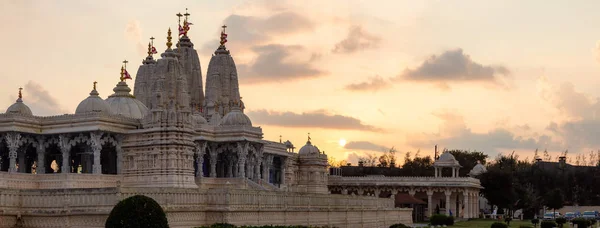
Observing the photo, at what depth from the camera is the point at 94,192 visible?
4266 centimetres

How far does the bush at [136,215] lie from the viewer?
36.3 m

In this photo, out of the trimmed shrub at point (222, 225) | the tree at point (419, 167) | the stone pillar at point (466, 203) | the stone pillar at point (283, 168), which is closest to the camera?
the trimmed shrub at point (222, 225)

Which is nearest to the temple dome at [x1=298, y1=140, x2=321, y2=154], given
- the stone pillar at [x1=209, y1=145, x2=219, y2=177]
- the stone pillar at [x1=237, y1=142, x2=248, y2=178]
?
the stone pillar at [x1=237, y1=142, x2=248, y2=178]

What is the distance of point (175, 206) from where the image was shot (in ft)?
146

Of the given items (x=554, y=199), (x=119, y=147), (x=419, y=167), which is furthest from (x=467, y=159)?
(x=119, y=147)

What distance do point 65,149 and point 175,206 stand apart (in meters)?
15.8

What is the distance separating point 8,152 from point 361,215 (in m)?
24.5

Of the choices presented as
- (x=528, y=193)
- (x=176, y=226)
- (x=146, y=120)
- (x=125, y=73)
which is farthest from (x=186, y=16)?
(x=528, y=193)

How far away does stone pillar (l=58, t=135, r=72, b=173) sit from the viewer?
57.3 metres

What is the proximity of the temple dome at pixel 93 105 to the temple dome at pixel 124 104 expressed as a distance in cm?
232

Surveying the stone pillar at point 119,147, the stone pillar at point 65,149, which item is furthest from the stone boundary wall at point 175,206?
the stone pillar at point 65,149

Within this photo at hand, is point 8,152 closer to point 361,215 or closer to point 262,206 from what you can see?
point 262,206

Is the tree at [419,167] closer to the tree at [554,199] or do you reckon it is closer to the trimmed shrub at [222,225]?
the tree at [554,199]

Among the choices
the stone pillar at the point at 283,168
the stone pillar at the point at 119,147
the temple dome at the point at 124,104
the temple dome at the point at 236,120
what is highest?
the temple dome at the point at 124,104
